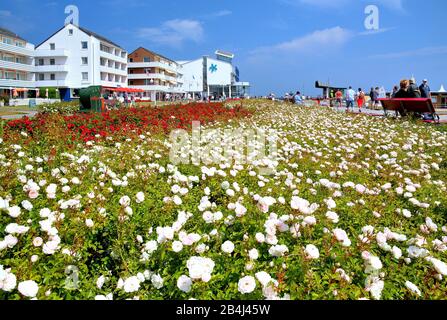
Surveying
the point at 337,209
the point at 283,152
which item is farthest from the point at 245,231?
the point at 283,152

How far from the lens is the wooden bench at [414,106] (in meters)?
11.2

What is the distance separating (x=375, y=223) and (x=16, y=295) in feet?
8.62

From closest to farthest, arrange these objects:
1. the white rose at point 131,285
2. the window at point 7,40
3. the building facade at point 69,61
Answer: the white rose at point 131,285 → the window at point 7,40 → the building facade at point 69,61

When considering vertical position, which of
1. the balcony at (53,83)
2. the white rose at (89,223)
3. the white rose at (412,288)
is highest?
the balcony at (53,83)

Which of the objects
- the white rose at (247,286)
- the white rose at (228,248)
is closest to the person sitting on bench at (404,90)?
the white rose at (228,248)

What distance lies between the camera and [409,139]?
7.79 meters

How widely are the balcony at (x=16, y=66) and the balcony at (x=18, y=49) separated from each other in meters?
1.80

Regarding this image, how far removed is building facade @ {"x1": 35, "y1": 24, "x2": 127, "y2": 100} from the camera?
58094 millimetres

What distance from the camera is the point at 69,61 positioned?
5878cm

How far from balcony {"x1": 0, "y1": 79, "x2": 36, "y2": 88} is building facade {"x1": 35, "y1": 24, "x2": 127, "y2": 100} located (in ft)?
5.39

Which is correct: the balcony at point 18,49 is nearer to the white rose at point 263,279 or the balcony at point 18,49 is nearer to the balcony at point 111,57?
the balcony at point 111,57

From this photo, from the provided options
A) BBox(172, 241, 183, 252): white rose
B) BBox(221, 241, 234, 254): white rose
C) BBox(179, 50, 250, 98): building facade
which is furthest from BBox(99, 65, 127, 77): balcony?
BBox(221, 241, 234, 254): white rose

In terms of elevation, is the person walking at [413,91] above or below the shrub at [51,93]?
below

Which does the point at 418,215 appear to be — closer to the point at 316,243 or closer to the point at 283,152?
the point at 316,243
